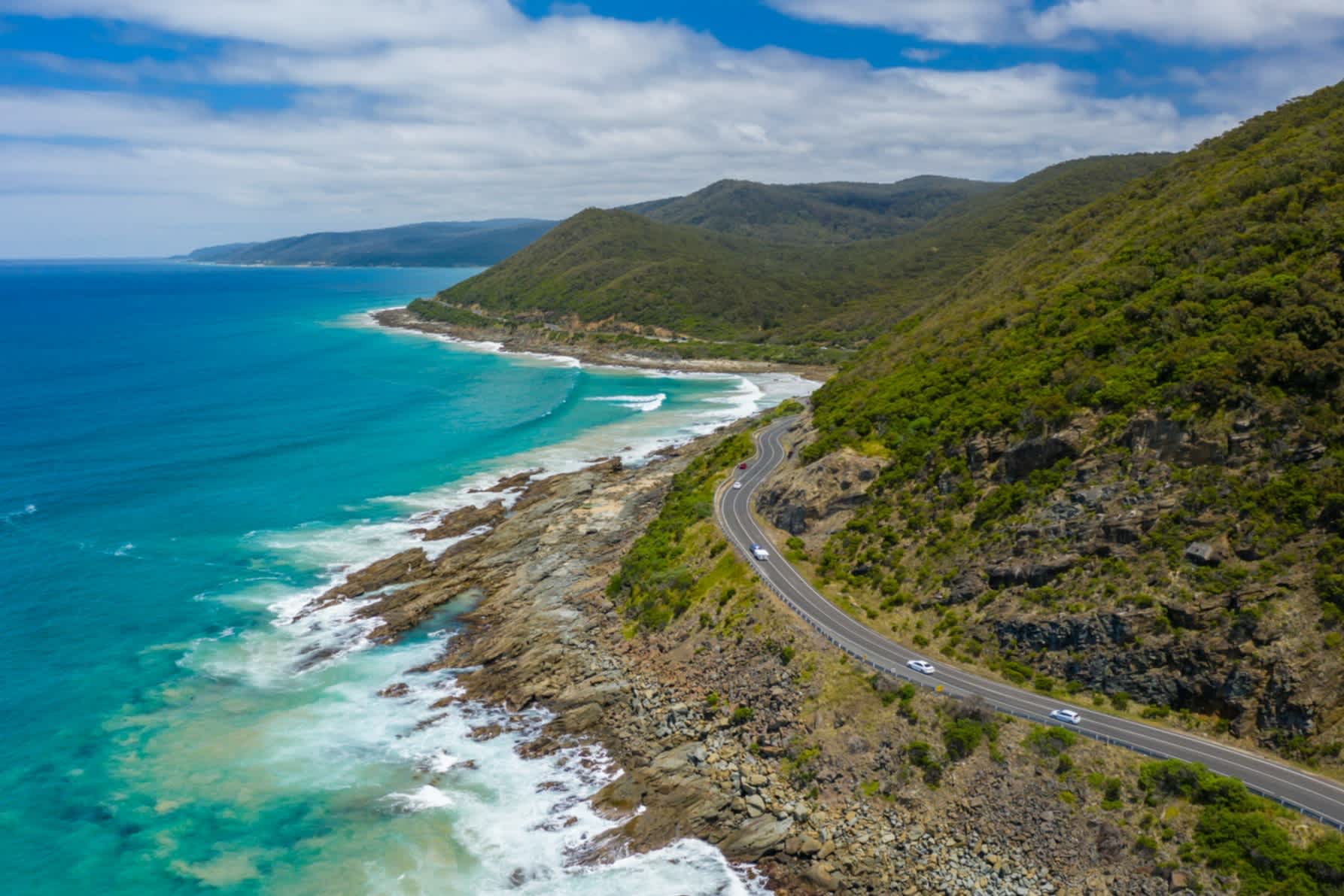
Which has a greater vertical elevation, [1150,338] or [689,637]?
[1150,338]

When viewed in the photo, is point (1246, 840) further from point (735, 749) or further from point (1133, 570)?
point (735, 749)

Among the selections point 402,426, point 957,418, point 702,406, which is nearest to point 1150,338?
point 957,418

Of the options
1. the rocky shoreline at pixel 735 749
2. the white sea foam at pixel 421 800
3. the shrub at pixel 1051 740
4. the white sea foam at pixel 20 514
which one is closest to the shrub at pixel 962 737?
the rocky shoreline at pixel 735 749

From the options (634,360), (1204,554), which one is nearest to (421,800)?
(1204,554)

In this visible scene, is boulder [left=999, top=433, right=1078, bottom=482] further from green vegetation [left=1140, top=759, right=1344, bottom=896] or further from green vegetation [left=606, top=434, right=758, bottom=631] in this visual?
green vegetation [left=1140, top=759, right=1344, bottom=896]

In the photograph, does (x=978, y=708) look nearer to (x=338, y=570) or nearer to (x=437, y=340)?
(x=338, y=570)

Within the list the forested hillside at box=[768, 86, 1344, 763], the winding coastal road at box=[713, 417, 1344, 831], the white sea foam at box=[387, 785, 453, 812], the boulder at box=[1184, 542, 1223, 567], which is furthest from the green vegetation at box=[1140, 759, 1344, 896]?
the white sea foam at box=[387, 785, 453, 812]
